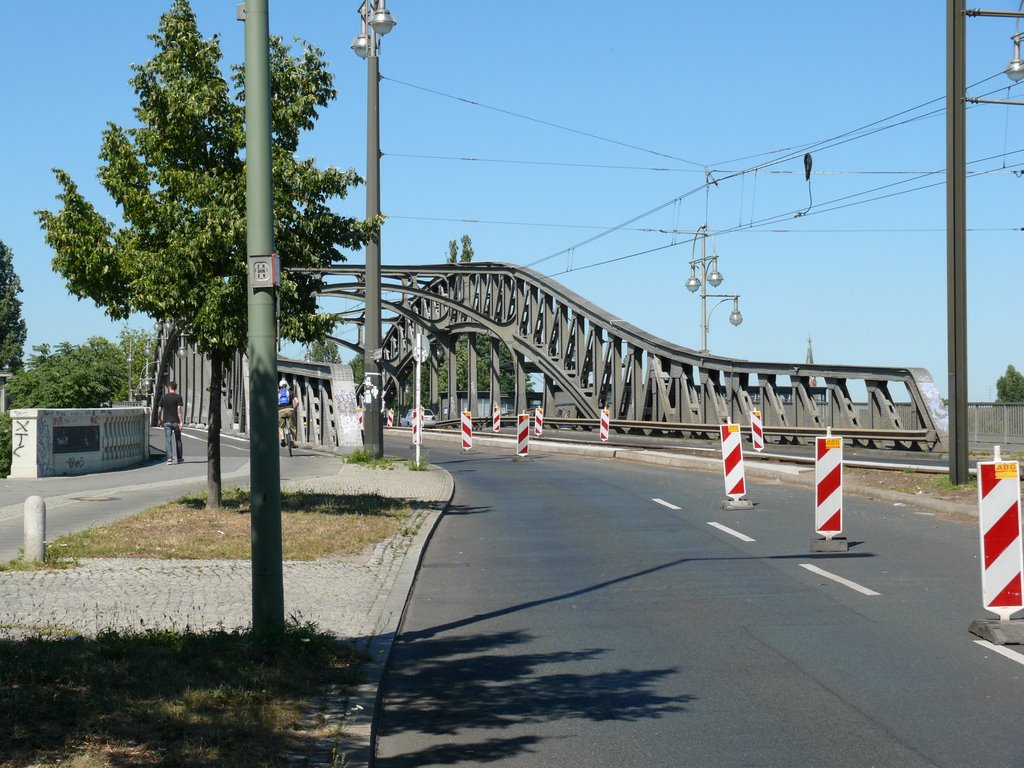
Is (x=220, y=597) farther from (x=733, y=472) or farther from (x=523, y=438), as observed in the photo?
(x=523, y=438)

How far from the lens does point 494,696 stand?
6.30 m

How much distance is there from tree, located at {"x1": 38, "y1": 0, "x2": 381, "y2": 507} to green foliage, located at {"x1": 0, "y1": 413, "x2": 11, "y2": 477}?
8.56m

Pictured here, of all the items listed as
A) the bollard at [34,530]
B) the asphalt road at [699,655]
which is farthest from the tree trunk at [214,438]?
the bollard at [34,530]

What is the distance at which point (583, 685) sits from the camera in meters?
6.48

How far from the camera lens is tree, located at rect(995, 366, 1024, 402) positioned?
312 feet

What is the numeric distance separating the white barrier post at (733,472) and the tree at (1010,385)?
86.2 metres

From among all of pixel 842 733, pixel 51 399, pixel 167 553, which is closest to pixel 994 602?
pixel 842 733

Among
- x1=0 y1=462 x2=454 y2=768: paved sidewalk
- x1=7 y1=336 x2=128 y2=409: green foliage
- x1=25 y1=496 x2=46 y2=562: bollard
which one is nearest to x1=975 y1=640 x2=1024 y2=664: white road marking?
x1=0 y1=462 x2=454 y2=768: paved sidewalk

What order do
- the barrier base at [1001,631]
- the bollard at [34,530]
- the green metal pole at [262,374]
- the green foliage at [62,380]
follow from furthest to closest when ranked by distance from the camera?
the green foliage at [62,380], the bollard at [34,530], the barrier base at [1001,631], the green metal pole at [262,374]

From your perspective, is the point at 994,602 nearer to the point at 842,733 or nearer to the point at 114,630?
the point at 842,733

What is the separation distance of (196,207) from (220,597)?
591 centimetres

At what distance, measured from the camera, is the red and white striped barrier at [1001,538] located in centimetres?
771

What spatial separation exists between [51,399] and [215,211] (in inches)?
756

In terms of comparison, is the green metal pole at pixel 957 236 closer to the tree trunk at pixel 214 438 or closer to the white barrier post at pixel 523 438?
the tree trunk at pixel 214 438
